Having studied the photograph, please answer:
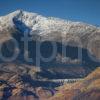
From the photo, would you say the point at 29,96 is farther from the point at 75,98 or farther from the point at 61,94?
the point at 75,98

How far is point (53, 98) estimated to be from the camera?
192 metres

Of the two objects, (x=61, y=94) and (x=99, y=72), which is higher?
(x=99, y=72)

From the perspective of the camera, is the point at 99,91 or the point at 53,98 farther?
the point at 53,98

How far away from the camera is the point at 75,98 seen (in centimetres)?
17800

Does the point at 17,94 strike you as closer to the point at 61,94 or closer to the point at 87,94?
the point at 61,94

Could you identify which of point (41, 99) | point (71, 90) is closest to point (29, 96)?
point (41, 99)

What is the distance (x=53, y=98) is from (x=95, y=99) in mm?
33371

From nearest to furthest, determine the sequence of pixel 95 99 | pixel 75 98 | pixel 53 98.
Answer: pixel 95 99
pixel 75 98
pixel 53 98

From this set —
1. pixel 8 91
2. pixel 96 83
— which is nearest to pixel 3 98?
→ pixel 8 91

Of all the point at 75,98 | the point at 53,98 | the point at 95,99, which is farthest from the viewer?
the point at 53,98

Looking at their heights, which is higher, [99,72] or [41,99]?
[99,72]

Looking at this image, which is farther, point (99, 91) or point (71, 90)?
point (71, 90)

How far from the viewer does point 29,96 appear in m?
198

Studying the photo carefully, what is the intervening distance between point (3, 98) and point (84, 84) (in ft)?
144
